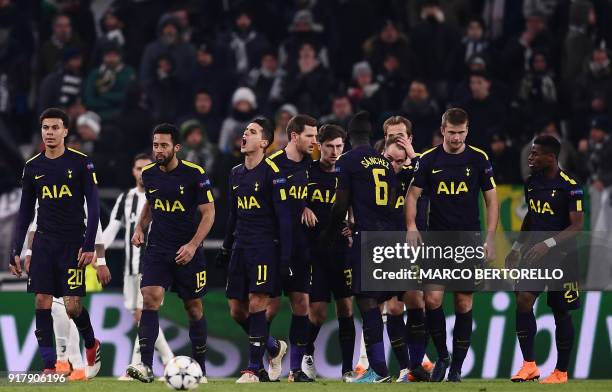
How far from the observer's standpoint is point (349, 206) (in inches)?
541

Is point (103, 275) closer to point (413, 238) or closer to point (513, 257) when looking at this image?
point (413, 238)

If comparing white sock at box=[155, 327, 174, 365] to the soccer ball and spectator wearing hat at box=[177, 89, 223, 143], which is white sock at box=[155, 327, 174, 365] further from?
spectator wearing hat at box=[177, 89, 223, 143]

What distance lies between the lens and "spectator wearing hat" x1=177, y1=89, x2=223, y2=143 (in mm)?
20469

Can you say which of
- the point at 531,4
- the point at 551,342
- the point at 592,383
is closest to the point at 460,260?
the point at 592,383

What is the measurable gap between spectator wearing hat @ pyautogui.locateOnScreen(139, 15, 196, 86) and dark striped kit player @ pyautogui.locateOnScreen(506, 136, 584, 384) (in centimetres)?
873

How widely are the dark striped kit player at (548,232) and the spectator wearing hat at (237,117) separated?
278 inches

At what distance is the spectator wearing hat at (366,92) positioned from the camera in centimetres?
2058

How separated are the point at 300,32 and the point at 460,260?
30.7ft

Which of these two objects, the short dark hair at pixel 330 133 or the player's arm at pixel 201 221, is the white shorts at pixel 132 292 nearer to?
the player's arm at pixel 201 221

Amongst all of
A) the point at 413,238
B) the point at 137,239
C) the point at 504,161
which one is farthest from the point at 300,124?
the point at 504,161

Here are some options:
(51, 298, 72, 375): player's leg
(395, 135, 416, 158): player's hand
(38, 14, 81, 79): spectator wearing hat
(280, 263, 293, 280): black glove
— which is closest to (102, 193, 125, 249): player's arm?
(51, 298, 72, 375): player's leg

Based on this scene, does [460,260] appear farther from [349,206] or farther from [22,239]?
[22,239]

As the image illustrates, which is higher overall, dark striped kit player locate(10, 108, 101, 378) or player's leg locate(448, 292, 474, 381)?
dark striped kit player locate(10, 108, 101, 378)

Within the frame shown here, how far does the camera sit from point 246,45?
22219 millimetres
